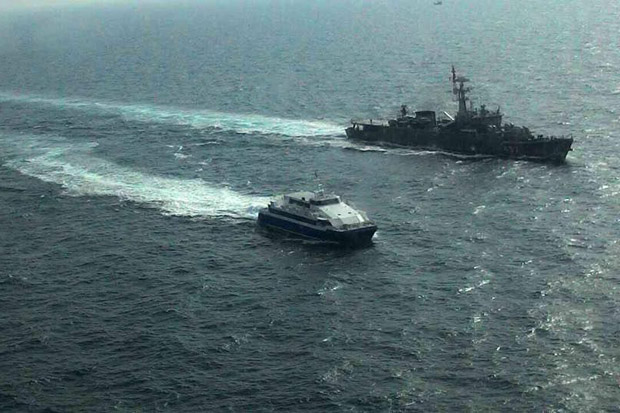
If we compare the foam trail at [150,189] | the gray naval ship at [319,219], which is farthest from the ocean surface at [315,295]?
the gray naval ship at [319,219]

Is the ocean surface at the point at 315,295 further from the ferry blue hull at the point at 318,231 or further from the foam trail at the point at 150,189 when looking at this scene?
the ferry blue hull at the point at 318,231

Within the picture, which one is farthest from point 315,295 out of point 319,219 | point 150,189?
point 150,189

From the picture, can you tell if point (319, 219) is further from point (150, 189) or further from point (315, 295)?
point (150, 189)

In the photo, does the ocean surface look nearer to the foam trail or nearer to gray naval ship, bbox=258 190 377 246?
the foam trail

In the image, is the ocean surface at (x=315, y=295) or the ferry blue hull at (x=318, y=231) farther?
the ferry blue hull at (x=318, y=231)

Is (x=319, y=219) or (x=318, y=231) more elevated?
(x=319, y=219)

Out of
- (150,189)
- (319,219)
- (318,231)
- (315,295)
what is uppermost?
(319,219)
